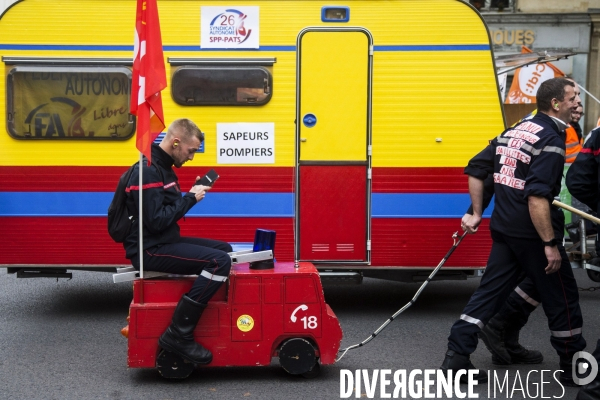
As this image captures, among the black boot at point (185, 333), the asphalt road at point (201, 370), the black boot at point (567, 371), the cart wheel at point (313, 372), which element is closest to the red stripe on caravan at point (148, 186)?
the black boot at point (185, 333)

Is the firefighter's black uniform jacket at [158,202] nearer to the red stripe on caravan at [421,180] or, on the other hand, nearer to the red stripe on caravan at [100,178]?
the red stripe on caravan at [100,178]

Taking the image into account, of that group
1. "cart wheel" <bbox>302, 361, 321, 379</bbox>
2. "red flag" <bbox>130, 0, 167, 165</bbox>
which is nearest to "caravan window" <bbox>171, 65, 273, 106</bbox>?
"red flag" <bbox>130, 0, 167, 165</bbox>

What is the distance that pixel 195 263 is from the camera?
5.86 m

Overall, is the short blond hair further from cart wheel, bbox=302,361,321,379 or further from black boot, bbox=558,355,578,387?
black boot, bbox=558,355,578,387

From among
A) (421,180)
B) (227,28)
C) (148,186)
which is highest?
(227,28)

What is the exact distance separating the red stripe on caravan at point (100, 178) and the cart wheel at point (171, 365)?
2.40 m

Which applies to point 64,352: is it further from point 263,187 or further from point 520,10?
point 520,10

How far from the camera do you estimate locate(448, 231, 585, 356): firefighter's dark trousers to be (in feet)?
19.1

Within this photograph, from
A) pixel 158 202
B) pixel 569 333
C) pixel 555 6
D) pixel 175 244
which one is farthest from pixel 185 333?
pixel 555 6

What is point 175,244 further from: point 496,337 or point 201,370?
point 496,337

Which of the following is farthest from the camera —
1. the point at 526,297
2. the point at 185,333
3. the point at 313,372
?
the point at 526,297

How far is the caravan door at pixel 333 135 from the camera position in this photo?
8.00 m

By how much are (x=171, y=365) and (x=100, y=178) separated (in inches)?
104

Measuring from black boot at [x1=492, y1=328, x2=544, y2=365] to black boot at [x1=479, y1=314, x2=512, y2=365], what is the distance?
5 cm
